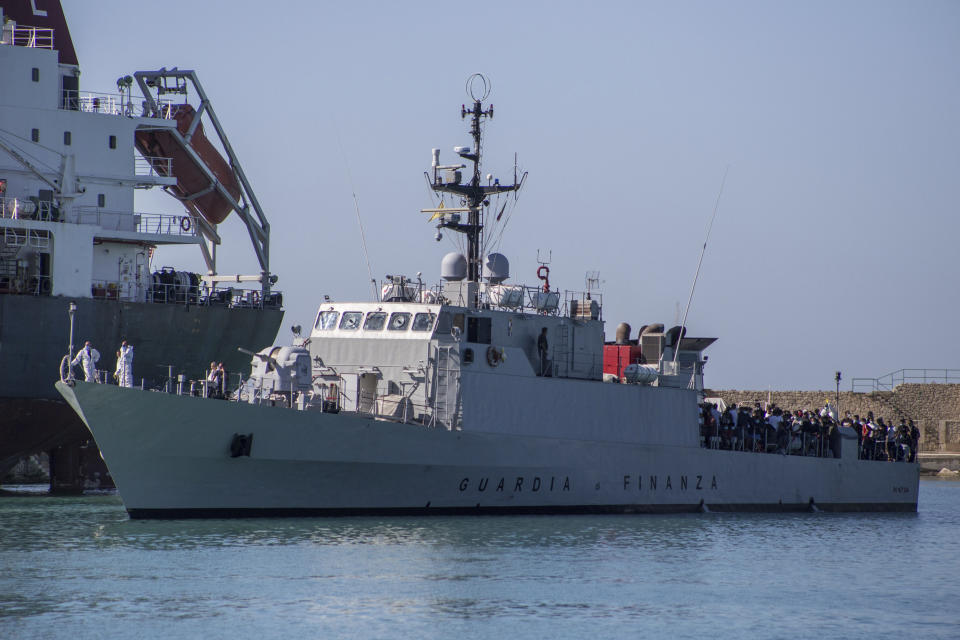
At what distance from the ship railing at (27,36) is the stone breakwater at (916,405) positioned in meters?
31.8

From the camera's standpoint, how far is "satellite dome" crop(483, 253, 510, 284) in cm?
2659

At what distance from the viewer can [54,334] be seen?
3150cm

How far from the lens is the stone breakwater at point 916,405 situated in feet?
179

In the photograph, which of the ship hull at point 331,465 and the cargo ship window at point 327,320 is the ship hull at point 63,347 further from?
the ship hull at point 331,465

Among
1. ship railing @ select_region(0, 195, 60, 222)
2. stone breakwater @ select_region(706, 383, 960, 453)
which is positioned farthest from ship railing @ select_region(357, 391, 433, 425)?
stone breakwater @ select_region(706, 383, 960, 453)

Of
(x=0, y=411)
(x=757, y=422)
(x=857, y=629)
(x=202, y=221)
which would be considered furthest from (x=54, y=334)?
(x=857, y=629)

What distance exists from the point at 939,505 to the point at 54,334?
2451 centimetres

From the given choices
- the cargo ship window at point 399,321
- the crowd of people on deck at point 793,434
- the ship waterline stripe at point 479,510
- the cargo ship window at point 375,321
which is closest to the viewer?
the ship waterline stripe at point 479,510

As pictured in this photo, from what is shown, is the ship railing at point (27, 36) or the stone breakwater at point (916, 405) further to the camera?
the stone breakwater at point (916, 405)

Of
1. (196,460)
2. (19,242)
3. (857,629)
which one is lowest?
(857,629)

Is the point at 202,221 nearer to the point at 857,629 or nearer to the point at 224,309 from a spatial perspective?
the point at 224,309

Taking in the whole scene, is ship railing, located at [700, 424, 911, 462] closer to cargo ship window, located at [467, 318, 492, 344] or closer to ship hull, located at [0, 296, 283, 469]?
cargo ship window, located at [467, 318, 492, 344]

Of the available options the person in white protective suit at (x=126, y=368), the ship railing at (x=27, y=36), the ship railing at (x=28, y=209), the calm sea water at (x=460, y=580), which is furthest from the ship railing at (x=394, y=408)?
the ship railing at (x=27, y=36)

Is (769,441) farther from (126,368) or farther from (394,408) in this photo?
(126,368)
